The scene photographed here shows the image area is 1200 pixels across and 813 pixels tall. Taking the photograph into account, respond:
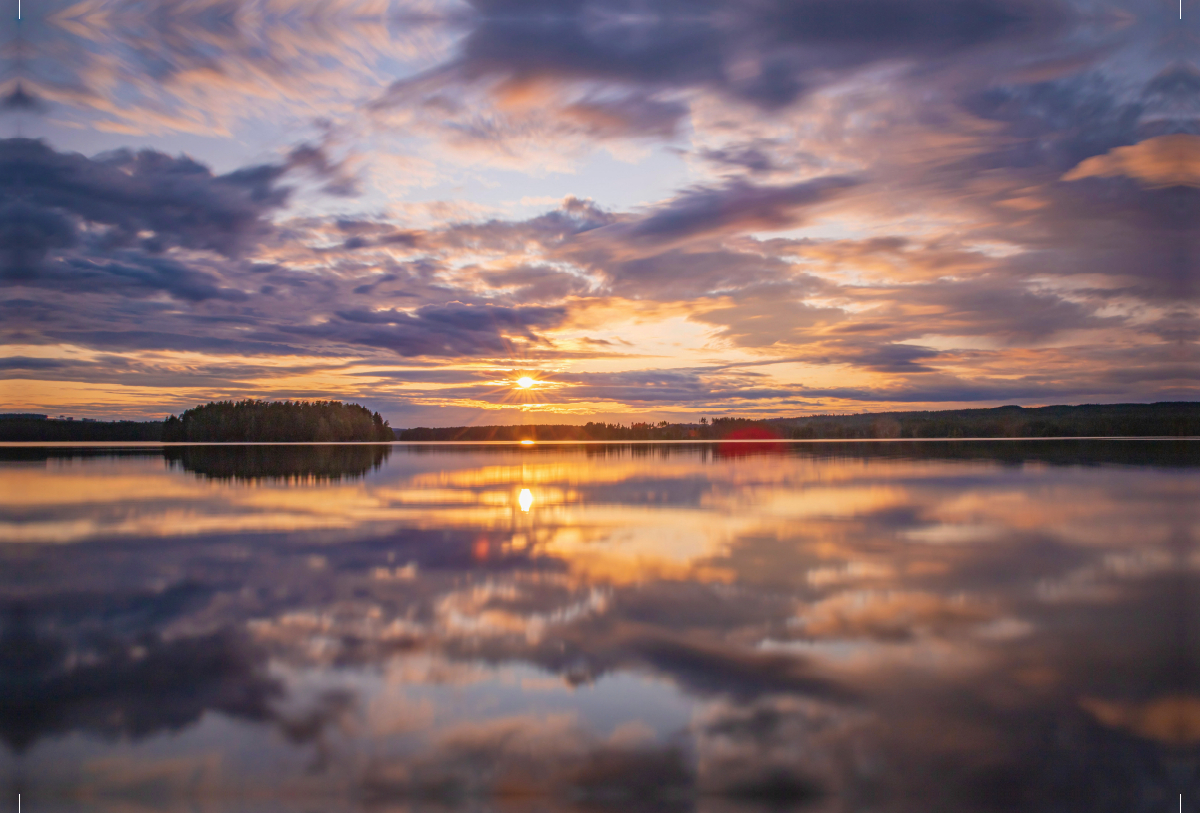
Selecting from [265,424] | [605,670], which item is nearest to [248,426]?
[265,424]

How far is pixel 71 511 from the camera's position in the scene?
21234mm

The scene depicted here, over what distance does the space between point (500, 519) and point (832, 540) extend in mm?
9751

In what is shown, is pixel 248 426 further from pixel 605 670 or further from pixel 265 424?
pixel 605 670

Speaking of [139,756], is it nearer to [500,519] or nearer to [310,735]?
[310,735]

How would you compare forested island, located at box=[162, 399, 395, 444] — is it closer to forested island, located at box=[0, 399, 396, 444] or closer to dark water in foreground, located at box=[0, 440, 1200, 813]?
forested island, located at box=[0, 399, 396, 444]

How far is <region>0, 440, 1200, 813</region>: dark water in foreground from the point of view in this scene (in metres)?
5.76

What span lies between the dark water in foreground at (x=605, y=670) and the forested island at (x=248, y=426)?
138 meters

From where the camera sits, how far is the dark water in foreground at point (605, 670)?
5758mm

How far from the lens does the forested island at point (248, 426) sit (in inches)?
5438

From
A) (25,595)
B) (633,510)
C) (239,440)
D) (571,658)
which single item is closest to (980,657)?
(571,658)

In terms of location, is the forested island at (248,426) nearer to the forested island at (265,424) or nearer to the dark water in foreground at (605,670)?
the forested island at (265,424)

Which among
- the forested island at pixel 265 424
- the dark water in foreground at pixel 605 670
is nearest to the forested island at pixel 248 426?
the forested island at pixel 265 424

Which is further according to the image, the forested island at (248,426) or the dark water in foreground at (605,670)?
the forested island at (248,426)

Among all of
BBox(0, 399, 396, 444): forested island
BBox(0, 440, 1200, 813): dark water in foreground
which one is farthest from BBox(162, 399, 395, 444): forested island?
BBox(0, 440, 1200, 813): dark water in foreground
